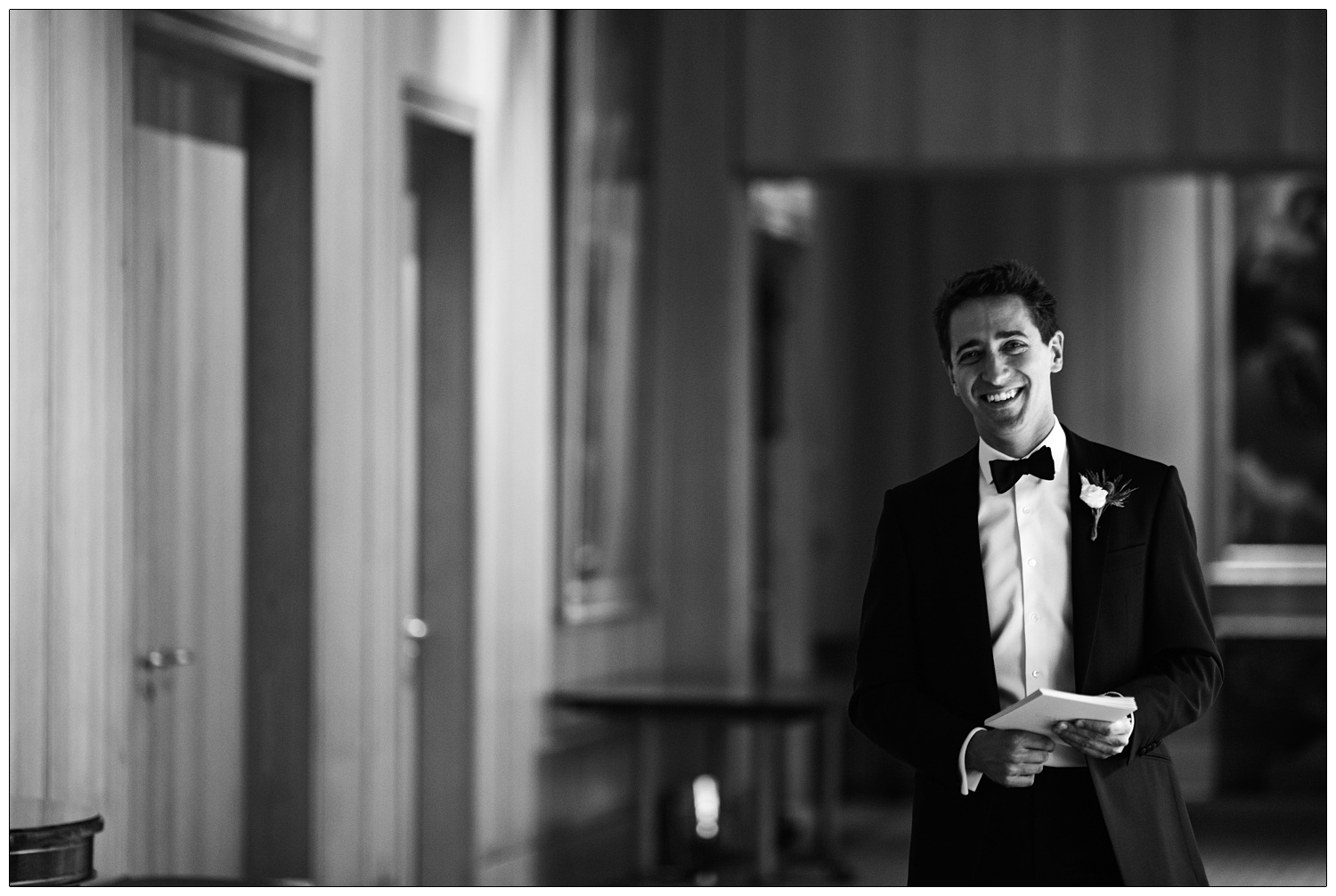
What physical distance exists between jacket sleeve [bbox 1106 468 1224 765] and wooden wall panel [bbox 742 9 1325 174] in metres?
4.68

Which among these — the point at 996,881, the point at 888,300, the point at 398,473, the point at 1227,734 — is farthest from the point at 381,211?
Answer: the point at 1227,734

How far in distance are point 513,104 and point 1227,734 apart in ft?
16.1

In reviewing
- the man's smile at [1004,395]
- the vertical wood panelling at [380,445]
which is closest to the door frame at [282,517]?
the vertical wood panelling at [380,445]

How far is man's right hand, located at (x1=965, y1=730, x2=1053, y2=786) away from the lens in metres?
2.37

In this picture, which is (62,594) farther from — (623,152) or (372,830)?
(623,152)

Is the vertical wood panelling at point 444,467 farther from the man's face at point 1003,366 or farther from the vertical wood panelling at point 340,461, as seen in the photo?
the man's face at point 1003,366

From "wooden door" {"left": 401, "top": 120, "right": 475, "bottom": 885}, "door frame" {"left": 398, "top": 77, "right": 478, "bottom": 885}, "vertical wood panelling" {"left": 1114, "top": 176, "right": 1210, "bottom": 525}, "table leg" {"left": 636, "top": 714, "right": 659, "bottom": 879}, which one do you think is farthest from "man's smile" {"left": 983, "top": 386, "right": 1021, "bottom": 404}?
"vertical wood panelling" {"left": 1114, "top": 176, "right": 1210, "bottom": 525}

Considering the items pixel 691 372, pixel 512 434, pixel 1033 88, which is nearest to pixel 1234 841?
pixel 691 372

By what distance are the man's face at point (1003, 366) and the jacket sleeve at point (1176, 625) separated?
0.20 metres

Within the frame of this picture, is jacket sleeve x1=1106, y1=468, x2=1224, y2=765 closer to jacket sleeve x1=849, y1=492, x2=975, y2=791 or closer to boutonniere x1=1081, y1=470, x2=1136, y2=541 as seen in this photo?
boutonniere x1=1081, y1=470, x2=1136, y2=541

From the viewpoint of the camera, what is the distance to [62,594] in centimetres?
397

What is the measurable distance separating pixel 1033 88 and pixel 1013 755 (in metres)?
5.04

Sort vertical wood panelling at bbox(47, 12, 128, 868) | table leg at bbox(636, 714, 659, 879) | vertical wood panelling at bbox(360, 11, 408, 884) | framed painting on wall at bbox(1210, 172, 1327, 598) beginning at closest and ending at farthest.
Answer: vertical wood panelling at bbox(47, 12, 128, 868)
vertical wood panelling at bbox(360, 11, 408, 884)
table leg at bbox(636, 714, 659, 879)
framed painting on wall at bbox(1210, 172, 1327, 598)

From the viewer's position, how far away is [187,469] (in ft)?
15.5
